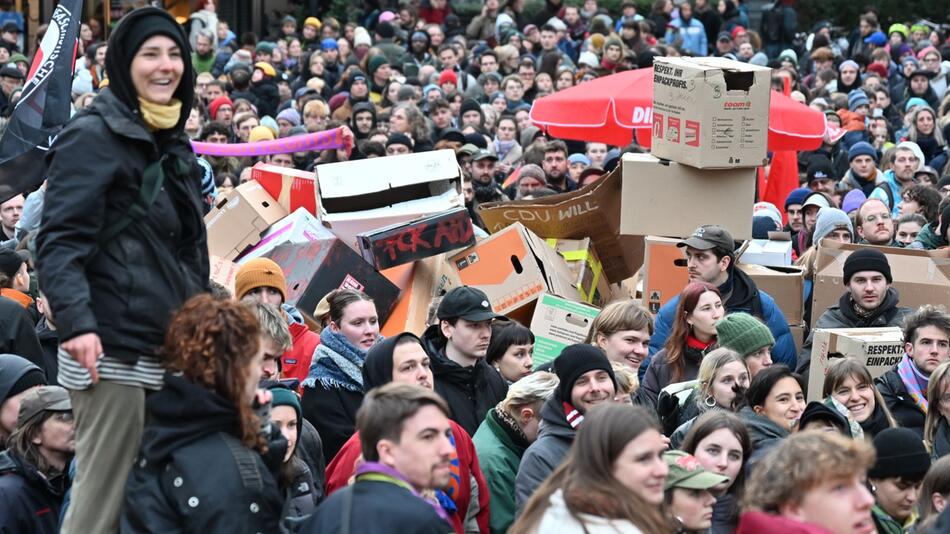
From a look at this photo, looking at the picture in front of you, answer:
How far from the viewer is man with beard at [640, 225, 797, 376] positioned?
8.34 m

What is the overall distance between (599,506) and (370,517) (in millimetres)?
638

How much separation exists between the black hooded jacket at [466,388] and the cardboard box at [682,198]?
2.60 m

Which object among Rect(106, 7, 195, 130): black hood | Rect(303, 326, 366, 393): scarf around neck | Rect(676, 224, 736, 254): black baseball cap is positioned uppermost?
Rect(106, 7, 195, 130): black hood

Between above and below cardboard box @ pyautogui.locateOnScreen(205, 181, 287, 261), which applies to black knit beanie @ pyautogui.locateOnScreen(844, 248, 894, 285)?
above

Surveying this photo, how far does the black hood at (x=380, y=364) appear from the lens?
5.73m

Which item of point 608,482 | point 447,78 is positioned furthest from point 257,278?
point 447,78

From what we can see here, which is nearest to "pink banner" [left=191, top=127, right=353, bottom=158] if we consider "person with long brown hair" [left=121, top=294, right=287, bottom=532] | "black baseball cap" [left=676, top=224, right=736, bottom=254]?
"black baseball cap" [left=676, top=224, right=736, bottom=254]

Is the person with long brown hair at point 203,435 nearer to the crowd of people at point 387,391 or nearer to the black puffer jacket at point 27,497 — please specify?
the crowd of people at point 387,391

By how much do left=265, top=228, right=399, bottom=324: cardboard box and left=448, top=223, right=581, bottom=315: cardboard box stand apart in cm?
51

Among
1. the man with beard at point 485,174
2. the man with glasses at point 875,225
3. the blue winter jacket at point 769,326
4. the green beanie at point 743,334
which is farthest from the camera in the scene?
the man with beard at point 485,174

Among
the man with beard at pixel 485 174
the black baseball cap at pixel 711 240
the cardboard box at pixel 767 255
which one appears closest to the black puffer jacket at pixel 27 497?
the black baseball cap at pixel 711 240

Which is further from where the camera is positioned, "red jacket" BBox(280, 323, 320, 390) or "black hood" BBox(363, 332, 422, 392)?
"red jacket" BBox(280, 323, 320, 390)

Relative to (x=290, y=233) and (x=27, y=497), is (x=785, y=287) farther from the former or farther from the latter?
(x=27, y=497)

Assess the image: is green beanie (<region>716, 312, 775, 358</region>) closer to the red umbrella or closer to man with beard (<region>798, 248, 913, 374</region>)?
man with beard (<region>798, 248, 913, 374</region>)
